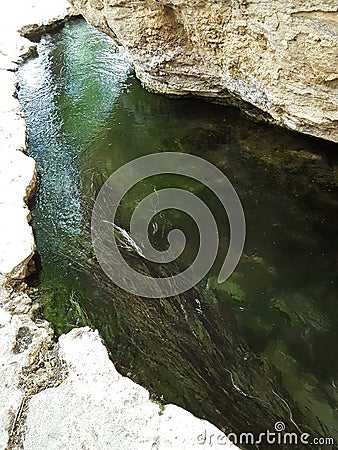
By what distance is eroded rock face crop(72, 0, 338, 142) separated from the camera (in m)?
3.98

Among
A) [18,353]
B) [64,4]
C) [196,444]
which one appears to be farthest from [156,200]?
[64,4]

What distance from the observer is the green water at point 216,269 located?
3602 mm

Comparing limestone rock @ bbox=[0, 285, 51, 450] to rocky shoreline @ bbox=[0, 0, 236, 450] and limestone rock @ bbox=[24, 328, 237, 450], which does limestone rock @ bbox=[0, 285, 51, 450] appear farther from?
limestone rock @ bbox=[24, 328, 237, 450]

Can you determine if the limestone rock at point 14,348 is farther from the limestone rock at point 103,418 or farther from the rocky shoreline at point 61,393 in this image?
the limestone rock at point 103,418

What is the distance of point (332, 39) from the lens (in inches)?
149

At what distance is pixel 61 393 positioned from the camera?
3.52m

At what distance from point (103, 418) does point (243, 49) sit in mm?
4079

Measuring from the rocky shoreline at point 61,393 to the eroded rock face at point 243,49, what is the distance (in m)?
3.04

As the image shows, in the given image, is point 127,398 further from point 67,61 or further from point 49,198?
point 67,61

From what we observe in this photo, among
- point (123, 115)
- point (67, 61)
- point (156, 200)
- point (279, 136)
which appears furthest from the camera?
point (67, 61)

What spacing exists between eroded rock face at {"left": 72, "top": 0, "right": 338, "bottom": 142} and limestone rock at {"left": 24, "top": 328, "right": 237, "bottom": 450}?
3304 mm

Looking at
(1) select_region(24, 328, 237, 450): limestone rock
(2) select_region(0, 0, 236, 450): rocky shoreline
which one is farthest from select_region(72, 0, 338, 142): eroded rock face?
(1) select_region(24, 328, 237, 450): limestone rock

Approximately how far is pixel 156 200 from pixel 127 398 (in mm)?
2639

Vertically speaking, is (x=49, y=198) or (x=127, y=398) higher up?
(x=49, y=198)
